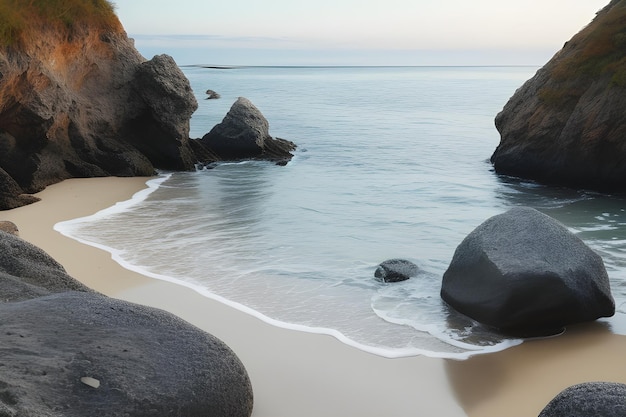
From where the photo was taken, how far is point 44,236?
10000 mm

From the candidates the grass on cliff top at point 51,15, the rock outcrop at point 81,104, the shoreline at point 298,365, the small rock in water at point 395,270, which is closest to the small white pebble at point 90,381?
the shoreline at point 298,365

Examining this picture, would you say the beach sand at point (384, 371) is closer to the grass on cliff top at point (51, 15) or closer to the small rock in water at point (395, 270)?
the small rock in water at point (395, 270)

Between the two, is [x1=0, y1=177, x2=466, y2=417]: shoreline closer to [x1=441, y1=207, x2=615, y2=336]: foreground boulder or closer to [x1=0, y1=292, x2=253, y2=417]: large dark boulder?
[x1=0, y1=292, x2=253, y2=417]: large dark boulder

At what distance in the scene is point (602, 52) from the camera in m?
15.7

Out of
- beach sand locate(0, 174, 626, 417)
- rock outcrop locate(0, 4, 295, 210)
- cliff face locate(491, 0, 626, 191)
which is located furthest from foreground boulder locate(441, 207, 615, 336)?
rock outcrop locate(0, 4, 295, 210)

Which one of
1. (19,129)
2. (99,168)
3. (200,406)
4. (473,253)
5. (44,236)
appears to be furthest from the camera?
(99,168)

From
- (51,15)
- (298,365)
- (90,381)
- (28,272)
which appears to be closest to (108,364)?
(90,381)

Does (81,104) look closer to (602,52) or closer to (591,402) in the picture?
(602,52)

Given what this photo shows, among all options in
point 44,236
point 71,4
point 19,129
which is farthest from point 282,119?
point 44,236

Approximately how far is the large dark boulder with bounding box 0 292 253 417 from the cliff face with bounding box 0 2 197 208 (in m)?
8.14

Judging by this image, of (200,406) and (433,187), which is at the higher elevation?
(200,406)

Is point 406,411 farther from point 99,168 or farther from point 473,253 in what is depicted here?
point 99,168

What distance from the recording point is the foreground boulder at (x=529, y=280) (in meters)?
6.66

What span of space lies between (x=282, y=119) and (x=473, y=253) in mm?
25894
